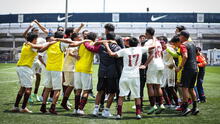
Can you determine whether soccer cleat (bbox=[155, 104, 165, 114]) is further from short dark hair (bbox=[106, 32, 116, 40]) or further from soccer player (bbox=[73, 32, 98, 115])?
short dark hair (bbox=[106, 32, 116, 40])

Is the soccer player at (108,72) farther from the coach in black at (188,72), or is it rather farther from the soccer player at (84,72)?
the coach in black at (188,72)

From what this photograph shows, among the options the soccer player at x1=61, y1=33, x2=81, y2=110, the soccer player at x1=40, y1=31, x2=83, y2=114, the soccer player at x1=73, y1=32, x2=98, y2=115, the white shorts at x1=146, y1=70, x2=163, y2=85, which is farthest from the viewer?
the soccer player at x1=61, y1=33, x2=81, y2=110

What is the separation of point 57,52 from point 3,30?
5626 cm

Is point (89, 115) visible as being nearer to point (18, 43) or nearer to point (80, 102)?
point (80, 102)

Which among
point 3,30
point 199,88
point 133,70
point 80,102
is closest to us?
point 133,70

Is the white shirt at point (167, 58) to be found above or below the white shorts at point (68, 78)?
above

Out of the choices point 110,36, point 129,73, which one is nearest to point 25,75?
point 110,36

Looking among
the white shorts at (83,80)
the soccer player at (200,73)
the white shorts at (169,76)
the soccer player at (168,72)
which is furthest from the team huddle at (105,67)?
the soccer player at (200,73)

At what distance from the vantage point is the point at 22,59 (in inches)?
293

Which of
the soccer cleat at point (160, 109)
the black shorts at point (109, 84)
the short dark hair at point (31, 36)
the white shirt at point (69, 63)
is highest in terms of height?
the short dark hair at point (31, 36)

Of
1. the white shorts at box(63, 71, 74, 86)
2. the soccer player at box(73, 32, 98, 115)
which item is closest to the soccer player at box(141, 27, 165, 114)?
the soccer player at box(73, 32, 98, 115)

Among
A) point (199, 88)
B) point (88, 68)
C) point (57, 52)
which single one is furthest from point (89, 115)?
point (199, 88)

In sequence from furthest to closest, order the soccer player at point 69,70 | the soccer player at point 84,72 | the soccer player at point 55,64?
the soccer player at point 69,70 < the soccer player at point 55,64 < the soccer player at point 84,72

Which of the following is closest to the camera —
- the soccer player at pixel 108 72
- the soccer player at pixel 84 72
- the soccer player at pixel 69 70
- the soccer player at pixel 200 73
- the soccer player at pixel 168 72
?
the soccer player at pixel 108 72
